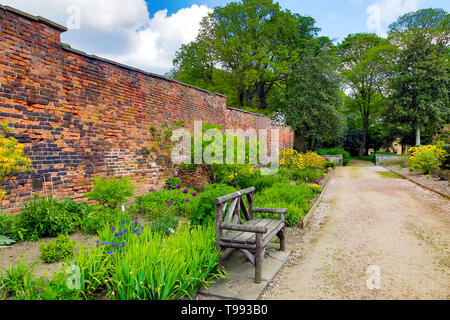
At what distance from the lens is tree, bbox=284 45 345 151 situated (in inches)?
981

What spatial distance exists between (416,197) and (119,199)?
920 centimetres

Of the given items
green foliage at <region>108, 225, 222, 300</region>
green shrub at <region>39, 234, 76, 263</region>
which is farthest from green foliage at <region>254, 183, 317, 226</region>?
green shrub at <region>39, 234, 76, 263</region>

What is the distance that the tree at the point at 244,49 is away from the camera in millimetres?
24359

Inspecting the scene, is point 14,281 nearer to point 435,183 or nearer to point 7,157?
point 7,157

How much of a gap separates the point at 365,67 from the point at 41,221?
34.3m

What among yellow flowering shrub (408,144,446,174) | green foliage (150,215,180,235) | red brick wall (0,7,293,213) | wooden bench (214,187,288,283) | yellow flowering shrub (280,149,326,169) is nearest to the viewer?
wooden bench (214,187,288,283)

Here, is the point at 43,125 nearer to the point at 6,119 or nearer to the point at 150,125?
the point at 6,119

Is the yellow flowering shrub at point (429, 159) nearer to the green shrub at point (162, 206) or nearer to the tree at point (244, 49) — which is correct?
the green shrub at point (162, 206)

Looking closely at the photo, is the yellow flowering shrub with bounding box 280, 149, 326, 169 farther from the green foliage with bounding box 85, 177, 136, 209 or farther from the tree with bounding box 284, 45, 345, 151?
the green foliage with bounding box 85, 177, 136, 209

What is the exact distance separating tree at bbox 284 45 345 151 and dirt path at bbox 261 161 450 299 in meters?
18.0

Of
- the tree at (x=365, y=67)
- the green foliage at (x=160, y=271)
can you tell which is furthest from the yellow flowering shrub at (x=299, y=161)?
the tree at (x=365, y=67)

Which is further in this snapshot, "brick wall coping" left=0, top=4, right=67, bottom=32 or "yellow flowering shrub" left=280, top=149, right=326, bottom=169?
"yellow flowering shrub" left=280, top=149, right=326, bottom=169

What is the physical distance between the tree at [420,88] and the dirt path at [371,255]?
1961cm
